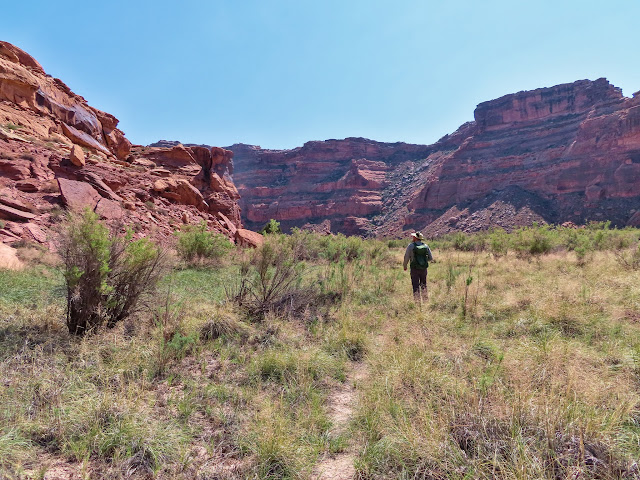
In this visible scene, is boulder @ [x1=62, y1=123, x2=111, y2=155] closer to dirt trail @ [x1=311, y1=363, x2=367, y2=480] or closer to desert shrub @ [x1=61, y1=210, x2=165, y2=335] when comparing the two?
desert shrub @ [x1=61, y1=210, x2=165, y2=335]

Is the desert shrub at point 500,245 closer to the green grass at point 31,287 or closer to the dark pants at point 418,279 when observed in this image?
the dark pants at point 418,279

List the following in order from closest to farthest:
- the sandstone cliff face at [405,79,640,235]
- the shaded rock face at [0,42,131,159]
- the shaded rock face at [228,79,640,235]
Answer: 1. the shaded rock face at [0,42,131,159]
2. the sandstone cliff face at [405,79,640,235]
3. the shaded rock face at [228,79,640,235]

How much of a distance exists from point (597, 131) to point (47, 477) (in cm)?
6918

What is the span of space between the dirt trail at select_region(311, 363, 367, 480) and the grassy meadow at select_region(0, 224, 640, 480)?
0.02 m

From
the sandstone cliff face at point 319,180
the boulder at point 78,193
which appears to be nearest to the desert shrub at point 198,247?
the boulder at point 78,193

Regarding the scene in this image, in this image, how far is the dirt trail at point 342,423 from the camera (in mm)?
1922

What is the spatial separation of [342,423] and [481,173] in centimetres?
6662

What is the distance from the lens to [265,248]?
6.39 metres

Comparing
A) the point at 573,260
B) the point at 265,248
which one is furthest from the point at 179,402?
the point at 573,260

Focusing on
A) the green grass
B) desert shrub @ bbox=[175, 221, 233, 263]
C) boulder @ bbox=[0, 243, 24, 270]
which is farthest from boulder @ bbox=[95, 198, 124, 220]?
the green grass

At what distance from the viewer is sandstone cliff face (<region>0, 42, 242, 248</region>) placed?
427 inches

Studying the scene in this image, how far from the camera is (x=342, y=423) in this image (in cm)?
244

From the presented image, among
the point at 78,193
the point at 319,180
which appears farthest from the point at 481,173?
the point at 78,193

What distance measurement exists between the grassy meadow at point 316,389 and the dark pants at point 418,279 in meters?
1.13
